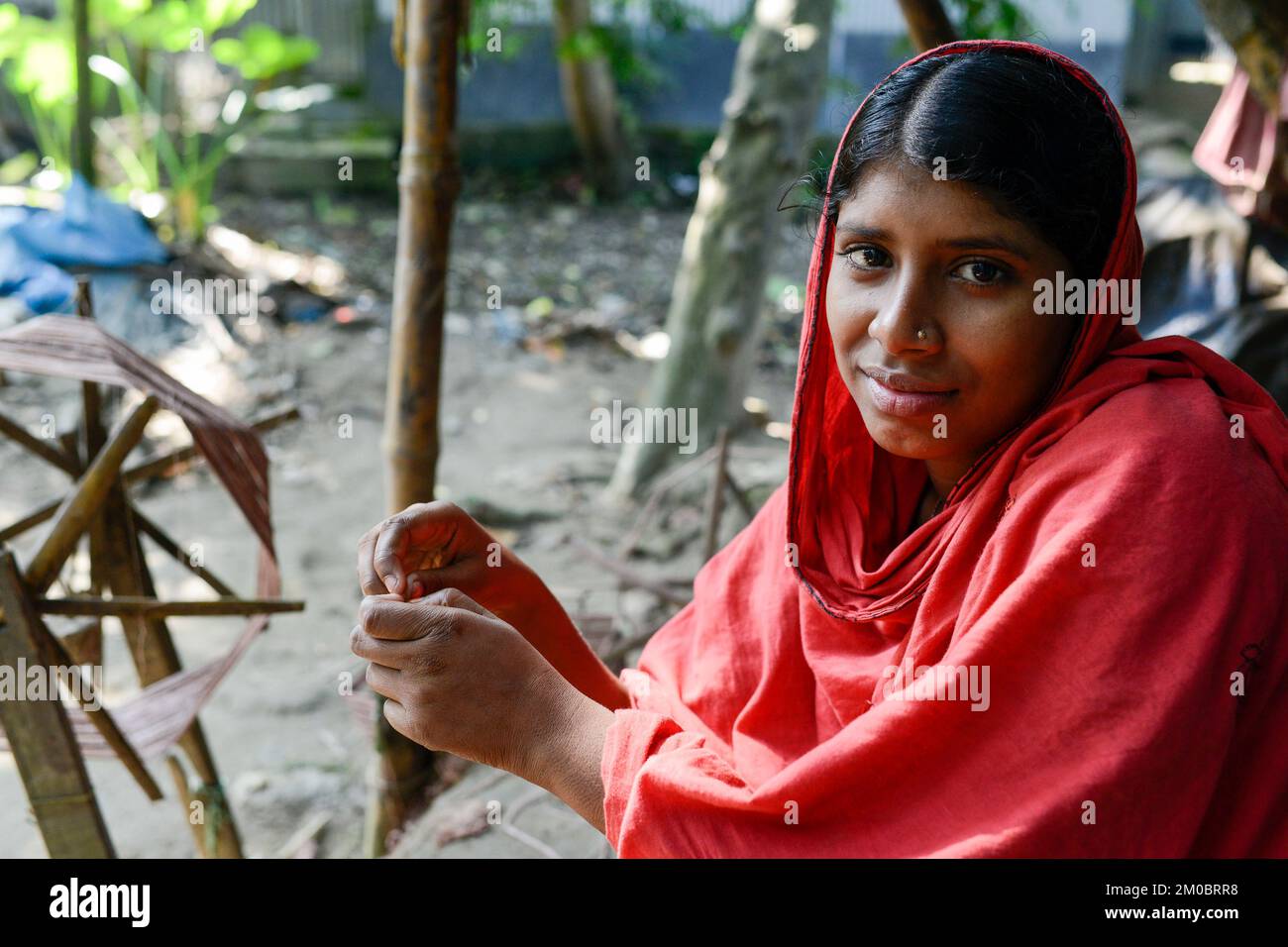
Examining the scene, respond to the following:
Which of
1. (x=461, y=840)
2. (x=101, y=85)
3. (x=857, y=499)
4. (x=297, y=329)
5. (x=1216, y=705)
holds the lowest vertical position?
(x=461, y=840)

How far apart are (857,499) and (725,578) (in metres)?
0.26

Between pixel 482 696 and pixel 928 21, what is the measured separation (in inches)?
76.2

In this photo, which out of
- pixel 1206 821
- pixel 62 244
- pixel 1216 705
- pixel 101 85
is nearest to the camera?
pixel 1216 705

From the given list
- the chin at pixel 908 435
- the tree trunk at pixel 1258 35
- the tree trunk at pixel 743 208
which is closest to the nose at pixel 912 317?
the chin at pixel 908 435

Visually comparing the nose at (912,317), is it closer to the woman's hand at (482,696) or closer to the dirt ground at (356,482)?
the woman's hand at (482,696)

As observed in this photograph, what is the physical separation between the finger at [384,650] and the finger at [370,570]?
0.38ft

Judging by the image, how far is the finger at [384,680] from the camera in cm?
145

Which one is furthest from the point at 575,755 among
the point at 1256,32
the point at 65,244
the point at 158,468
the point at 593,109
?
the point at 593,109

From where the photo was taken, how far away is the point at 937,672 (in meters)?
1.20

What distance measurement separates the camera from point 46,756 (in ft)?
6.03

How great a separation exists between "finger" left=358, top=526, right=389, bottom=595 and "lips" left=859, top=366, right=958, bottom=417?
690mm

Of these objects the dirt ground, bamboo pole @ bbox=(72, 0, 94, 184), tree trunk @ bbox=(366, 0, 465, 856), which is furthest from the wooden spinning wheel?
bamboo pole @ bbox=(72, 0, 94, 184)
